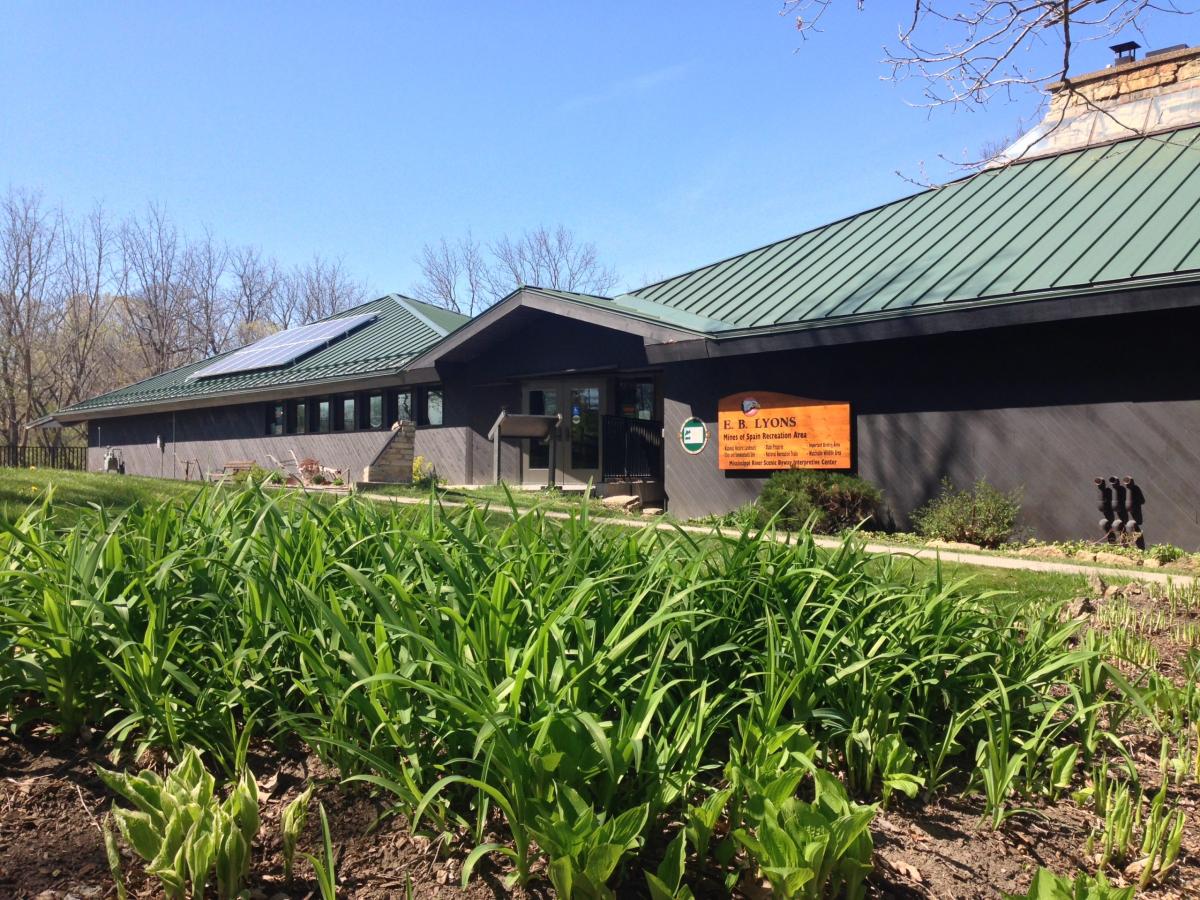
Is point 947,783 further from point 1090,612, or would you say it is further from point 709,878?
point 1090,612

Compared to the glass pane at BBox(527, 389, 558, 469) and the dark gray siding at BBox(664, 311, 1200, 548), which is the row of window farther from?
the dark gray siding at BBox(664, 311, 1200, 548)

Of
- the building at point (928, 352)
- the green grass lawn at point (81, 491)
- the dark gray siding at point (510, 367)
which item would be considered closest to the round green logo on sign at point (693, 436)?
the building at point (928, 352)

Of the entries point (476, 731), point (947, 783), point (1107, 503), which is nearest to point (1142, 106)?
point (1107, 503)

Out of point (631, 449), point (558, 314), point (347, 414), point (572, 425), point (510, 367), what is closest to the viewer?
point (558, 314)

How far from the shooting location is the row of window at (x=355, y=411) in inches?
873

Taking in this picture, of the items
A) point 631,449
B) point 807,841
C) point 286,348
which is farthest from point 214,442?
point 807,841

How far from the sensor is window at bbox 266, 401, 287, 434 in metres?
26.0

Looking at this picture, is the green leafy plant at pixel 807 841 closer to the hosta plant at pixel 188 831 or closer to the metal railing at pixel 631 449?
the hosta plant at pixel 188 831

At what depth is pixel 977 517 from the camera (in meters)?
11.6

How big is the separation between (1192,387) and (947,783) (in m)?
9.52

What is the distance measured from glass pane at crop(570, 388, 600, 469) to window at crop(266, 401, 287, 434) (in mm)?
10939

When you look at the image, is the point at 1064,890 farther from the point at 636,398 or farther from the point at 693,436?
the point at 636,398

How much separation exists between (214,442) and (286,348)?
3537 millimetres

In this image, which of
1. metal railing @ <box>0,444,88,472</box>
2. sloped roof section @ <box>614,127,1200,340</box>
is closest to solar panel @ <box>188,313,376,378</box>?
metal railing @ <box>0,444,88,472</box>
